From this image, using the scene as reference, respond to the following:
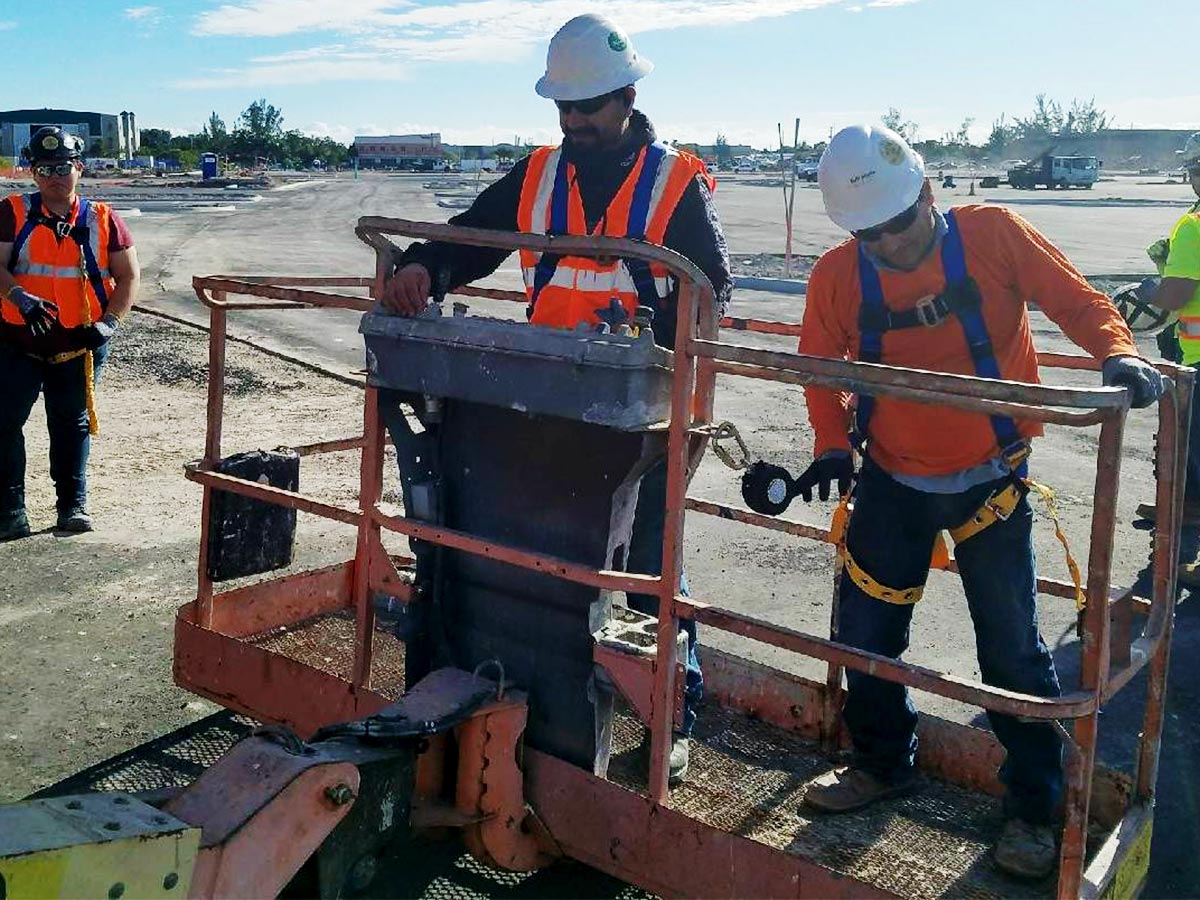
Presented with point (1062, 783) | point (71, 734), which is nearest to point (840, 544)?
point (1062, 783)

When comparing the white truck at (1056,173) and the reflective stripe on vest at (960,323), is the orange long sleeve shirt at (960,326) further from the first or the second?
the white truck at (1056,173)

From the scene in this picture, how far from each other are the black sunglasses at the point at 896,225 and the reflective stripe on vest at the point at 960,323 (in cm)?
12

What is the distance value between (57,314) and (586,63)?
368 cm

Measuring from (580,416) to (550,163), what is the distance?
3.51 ft

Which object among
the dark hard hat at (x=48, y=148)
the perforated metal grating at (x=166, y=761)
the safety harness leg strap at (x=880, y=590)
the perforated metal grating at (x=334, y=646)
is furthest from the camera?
the dark hard hat at (x=48, y=148)

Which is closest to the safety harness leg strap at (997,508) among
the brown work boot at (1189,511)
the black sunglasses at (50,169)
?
the brown work boot at (1189,511)

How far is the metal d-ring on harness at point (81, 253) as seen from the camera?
20.0 feet

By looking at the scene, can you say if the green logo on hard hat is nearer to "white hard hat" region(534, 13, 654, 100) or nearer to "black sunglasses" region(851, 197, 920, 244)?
"black sunglasses" region(851, 197, 920, 244)

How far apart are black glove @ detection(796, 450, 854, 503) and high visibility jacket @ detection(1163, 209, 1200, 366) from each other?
3.44 m

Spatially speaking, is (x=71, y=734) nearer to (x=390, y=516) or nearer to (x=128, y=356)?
(x=390, y=516)

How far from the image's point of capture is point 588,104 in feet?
11.3

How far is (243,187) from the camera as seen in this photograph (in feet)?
192

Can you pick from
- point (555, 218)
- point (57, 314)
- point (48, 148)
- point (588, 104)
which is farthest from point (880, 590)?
point (48, 148)

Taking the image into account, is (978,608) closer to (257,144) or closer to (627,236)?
(627,236)
